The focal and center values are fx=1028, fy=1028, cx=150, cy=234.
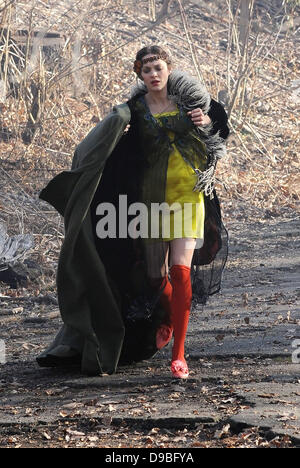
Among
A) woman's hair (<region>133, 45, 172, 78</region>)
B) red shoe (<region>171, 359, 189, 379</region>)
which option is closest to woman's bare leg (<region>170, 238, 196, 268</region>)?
red shoe (<region>171, 359, 189, 379</region>)

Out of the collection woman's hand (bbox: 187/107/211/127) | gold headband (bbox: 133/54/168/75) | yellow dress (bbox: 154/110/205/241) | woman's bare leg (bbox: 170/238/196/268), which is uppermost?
gold headband (bbox: 133/54/168/75)

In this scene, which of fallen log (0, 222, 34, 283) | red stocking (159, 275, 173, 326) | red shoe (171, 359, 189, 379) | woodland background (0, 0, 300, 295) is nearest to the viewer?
red shoe (171, 359, 189, 379)

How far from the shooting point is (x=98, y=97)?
51.4ft

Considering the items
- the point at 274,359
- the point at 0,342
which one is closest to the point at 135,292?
the point at 274,359

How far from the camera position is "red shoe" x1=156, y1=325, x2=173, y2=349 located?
668 centimetres

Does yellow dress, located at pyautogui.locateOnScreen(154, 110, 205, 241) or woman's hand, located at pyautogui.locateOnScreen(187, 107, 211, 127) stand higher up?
woman's hand, located at pyautogui.locateOnScreen(187, 107, 211, 127)

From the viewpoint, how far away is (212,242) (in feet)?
22.1

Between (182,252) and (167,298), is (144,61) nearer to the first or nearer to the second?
(182,252)

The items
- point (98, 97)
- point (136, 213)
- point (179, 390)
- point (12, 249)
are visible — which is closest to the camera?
point (179, 390)

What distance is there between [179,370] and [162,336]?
0.61 meters

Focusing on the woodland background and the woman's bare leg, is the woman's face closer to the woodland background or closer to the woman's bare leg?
the woman's bare leg

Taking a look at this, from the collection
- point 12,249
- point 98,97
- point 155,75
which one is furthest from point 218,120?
point 98,97

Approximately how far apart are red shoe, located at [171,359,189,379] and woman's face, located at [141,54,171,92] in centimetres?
166

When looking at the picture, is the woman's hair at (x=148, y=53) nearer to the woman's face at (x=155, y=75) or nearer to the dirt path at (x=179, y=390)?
the woman's face at (x=155, y=75)
